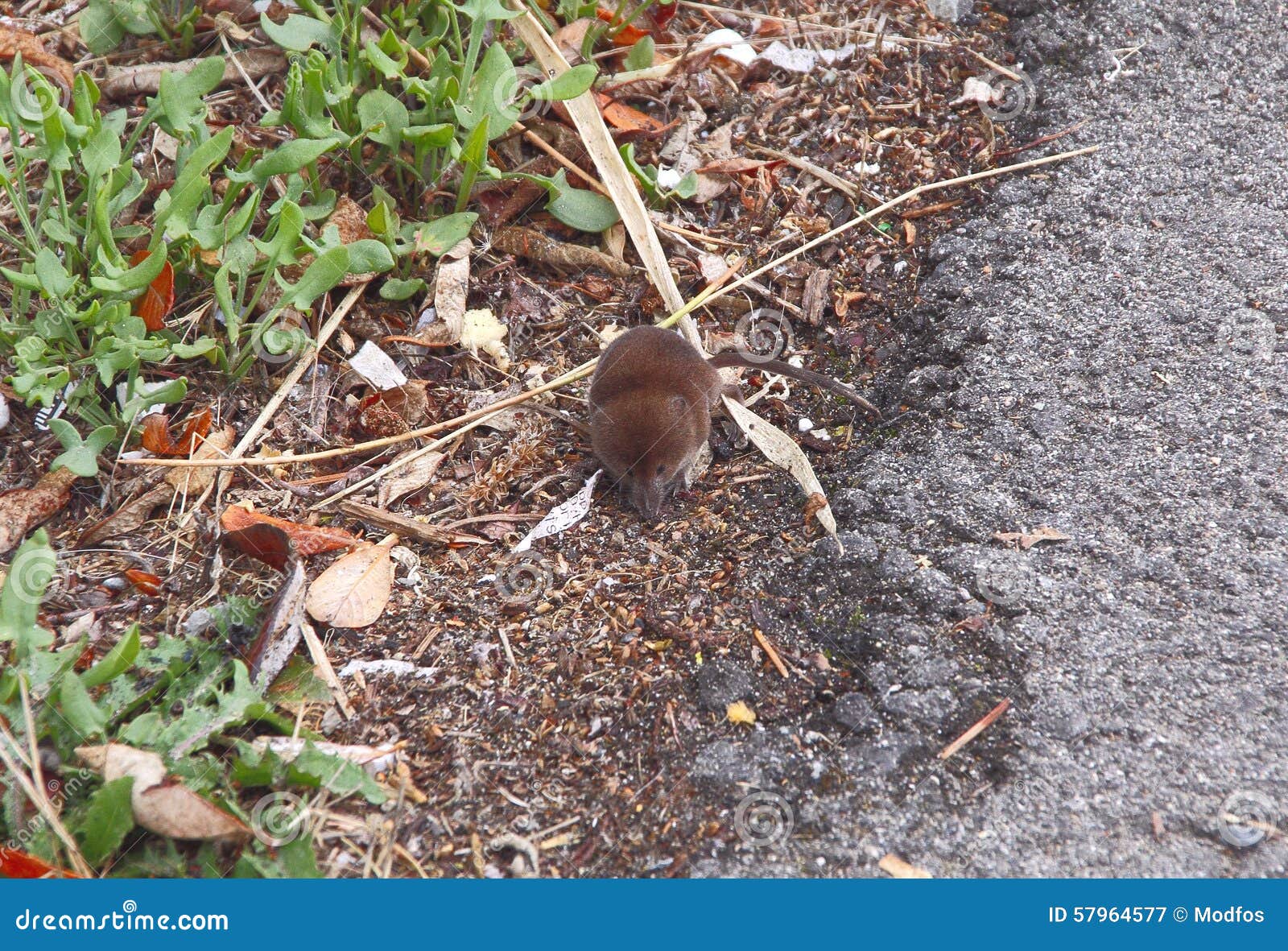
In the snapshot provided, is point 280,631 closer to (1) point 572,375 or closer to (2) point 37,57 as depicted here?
(1) point 572,375

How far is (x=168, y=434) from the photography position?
379cm

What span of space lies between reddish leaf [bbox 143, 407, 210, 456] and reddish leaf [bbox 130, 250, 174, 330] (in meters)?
0.34

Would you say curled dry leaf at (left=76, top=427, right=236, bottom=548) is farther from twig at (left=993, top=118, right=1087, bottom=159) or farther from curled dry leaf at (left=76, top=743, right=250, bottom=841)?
twig at (left=993, top=118, right=1087, bottom=159)

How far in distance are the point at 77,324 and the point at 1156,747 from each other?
3.65 metres

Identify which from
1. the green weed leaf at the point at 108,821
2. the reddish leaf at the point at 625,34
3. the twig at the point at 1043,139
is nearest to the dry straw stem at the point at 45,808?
the green weed leaf at the point at 108,821

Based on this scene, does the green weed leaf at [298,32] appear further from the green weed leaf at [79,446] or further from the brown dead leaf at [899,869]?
the brown dead leaf at [899,869]

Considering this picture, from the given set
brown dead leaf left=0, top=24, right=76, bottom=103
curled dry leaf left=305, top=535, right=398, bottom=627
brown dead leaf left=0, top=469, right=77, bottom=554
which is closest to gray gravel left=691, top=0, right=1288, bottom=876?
curled dry leaf left=305, top=535, right=398, bottom=627

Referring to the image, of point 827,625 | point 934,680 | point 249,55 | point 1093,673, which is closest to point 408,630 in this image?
point 827,625

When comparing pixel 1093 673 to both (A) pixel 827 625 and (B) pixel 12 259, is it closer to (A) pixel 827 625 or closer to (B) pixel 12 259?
(A) pixel 827 625

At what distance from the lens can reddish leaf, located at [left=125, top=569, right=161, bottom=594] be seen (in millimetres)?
3404

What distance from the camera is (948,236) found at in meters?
4.36

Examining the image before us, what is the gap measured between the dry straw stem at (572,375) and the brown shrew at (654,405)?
30 cm

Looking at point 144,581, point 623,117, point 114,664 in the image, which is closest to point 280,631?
point 114,664

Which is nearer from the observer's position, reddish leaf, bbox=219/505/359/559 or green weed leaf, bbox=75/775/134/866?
green weed leaf, bbox=75/775/134/866
